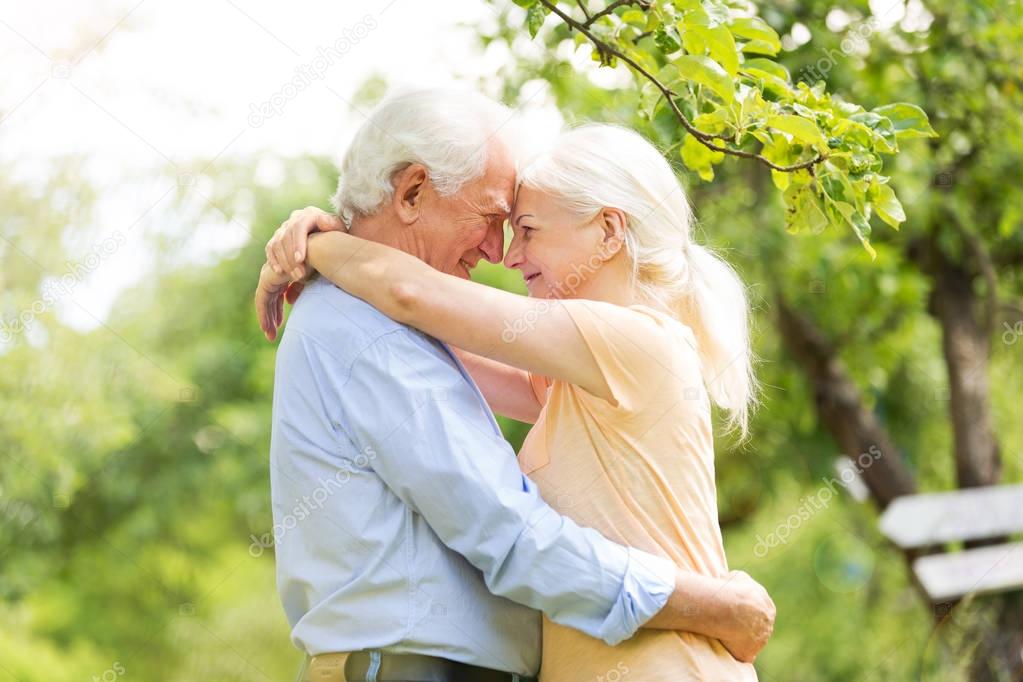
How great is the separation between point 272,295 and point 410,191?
360mm

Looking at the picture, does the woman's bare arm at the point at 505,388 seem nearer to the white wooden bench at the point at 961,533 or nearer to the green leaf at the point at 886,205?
the green leaf at the point at 886,205

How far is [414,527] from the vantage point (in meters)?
1.98

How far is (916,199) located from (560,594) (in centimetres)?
540

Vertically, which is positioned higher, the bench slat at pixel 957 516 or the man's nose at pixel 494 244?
the man's nose at pixel 494 244

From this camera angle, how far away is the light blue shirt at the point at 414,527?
1922mm

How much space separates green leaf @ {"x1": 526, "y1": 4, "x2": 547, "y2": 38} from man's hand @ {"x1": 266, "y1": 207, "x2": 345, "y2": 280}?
613 mm

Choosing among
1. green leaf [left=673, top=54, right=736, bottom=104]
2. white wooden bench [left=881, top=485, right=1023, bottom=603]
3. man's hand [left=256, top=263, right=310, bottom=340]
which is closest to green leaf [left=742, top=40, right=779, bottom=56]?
green leaf [left=673, top=54, right=736, bottom=104]

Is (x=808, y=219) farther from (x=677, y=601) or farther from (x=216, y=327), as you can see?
(x=216, y=327)
